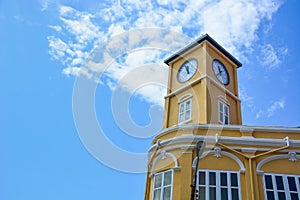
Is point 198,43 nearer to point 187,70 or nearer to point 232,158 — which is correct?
point 187,70

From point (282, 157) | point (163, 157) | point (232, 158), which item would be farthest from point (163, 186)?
point (282, 157)

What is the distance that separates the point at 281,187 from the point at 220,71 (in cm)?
830

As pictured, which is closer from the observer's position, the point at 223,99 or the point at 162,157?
the point at 162,157

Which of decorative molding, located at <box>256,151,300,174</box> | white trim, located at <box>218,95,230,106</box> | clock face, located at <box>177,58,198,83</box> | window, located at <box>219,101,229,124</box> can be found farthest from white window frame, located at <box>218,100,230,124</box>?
decorative molding, located at <box>256,151,300,174</box>

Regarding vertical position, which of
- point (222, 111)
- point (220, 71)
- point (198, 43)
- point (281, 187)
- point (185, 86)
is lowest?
point (281, 187)

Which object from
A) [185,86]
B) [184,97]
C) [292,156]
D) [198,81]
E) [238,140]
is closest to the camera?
[292,156]

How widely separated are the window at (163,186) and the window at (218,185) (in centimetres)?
119

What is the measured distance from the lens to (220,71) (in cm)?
1828

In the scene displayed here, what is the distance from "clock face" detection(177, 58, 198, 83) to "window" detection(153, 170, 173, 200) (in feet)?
22.2

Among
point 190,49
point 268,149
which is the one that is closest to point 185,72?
point 190,49

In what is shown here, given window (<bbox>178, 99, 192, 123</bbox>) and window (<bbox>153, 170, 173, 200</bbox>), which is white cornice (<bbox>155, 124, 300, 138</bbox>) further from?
window (<bbox>178, 99, 192, 123</bbox>)

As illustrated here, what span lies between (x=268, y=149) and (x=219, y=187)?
8.64 feet

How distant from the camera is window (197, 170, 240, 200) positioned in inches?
458

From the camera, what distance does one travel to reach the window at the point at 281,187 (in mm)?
11484
